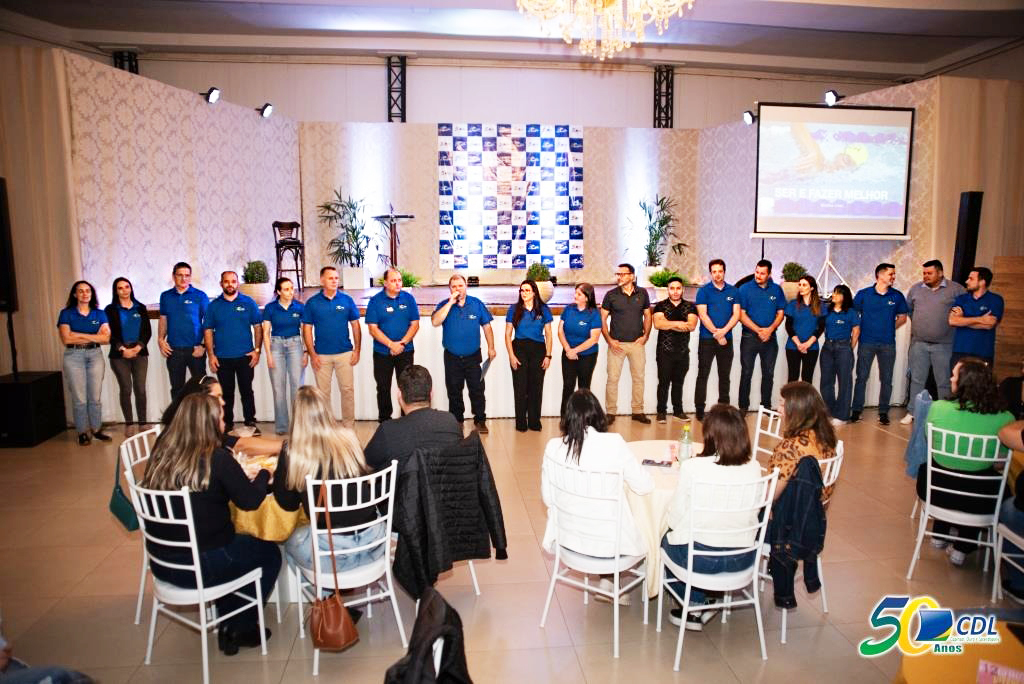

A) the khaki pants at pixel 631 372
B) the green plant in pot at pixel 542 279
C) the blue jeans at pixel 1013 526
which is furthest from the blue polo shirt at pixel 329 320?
the blue jeans at pixel 1013 526

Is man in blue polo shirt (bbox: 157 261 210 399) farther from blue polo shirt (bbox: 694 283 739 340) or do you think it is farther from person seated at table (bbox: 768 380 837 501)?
person seated at table (bbox: 768 380 837 501)

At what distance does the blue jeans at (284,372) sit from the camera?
6.72 meters

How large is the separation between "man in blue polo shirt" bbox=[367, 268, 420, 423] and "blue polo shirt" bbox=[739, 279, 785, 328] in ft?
10.8

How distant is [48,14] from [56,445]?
297 inches

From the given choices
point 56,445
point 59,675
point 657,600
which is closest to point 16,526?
point 56,445

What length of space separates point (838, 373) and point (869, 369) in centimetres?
43

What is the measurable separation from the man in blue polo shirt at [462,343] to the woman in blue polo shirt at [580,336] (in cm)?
71

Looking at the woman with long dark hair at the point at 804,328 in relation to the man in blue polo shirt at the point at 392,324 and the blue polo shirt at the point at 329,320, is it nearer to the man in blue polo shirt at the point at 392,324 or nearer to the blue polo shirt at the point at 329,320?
the man in blue polo shirt at the point at 392,324

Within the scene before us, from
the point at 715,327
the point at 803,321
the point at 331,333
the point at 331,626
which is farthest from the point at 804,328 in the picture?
the point at 331,626

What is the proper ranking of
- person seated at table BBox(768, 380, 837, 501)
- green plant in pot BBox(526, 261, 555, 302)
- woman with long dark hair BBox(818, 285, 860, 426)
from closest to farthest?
person seated at table BBox(768, 380, 837, 501), woman with long dark hair BBox(818, 285, 860, 426), green plant in pot BBox(526, 261, 555, 302)

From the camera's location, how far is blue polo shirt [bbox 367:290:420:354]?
21.6 feet

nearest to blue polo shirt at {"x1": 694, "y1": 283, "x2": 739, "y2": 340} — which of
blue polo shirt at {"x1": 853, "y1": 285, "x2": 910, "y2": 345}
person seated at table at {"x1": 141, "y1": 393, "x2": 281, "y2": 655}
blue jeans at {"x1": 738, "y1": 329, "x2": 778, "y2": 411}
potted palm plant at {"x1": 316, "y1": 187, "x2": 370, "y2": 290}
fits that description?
blue jeans at {"x1": 738, "y1": 329, "x2": 778, "y2": 411}

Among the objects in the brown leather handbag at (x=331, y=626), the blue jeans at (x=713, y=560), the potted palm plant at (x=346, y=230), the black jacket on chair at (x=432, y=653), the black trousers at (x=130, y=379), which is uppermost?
the potted palm plant at (x=346, y=230)

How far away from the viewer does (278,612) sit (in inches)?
142
